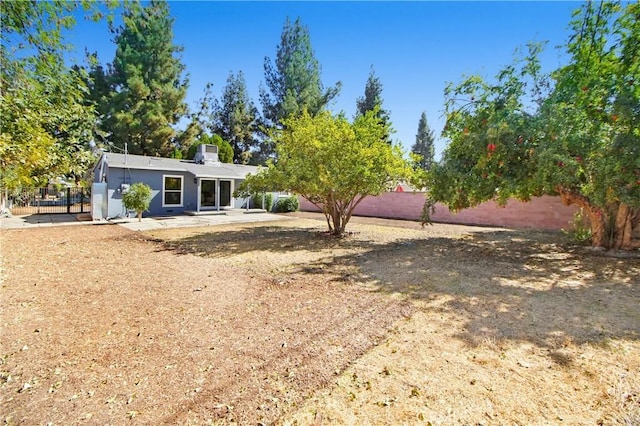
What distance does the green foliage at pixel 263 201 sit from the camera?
19.7 m

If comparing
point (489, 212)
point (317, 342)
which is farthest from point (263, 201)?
point (317, 342)

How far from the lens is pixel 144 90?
998 inches

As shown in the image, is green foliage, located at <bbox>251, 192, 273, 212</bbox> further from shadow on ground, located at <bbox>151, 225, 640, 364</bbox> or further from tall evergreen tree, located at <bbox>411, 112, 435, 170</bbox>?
tall evergreen tree, located at <bbox>411, 112, 435, 170</bbox>

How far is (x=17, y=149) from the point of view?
321cm

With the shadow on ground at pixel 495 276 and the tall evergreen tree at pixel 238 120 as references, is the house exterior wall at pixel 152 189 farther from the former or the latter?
the tall evergreen tree at pixel 238 120

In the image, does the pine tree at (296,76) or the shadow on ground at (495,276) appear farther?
the pine tree at (296,76)

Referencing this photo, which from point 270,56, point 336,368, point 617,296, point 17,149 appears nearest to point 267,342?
point 336,368

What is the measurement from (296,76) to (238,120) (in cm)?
814

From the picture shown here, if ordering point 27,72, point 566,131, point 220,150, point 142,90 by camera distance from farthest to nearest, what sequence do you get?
1. point 220,150
2. point 142,90
3. point 566,131
4. point 27,72

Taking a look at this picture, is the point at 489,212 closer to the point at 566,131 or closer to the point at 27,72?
the point at 566,131

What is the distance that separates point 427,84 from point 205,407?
12.3 metres

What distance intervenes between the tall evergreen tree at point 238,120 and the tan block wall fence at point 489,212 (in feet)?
66.4

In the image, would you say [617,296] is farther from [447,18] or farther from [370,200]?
[370,200]

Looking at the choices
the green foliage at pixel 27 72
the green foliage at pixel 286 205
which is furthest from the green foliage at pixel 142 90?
the green foliage at pixel 27 72
